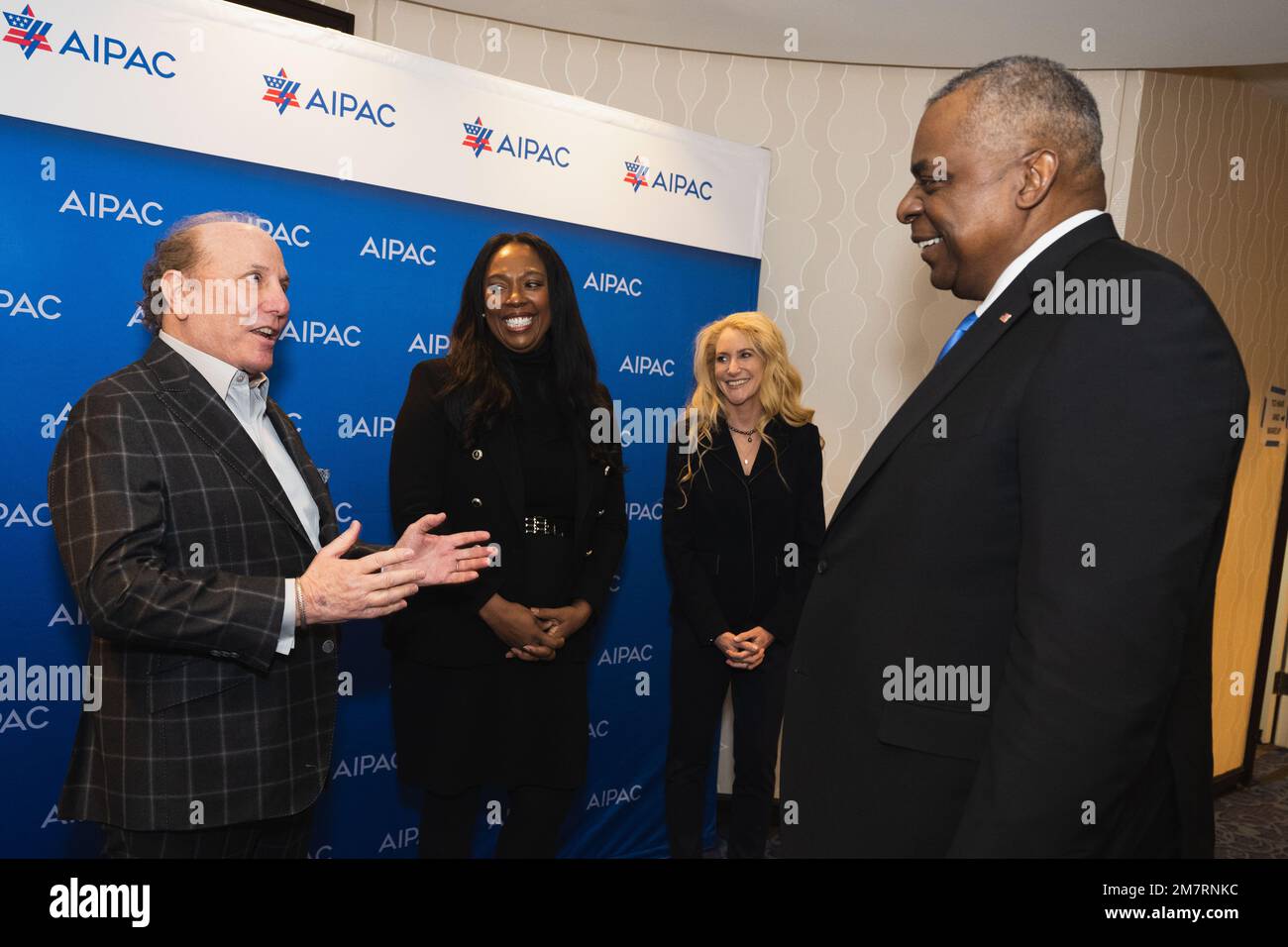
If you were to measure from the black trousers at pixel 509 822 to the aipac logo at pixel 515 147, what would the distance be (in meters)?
1.98

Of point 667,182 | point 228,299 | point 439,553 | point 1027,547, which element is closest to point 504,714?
point 439,553

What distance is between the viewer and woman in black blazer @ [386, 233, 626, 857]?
8.16ft

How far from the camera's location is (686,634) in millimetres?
3082

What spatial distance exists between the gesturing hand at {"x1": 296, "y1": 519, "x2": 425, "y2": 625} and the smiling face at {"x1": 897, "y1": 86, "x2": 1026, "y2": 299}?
108 cm

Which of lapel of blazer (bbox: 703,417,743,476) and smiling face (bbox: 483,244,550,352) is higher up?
smiling face (bbox: 483,244,550,352)

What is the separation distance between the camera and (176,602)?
1.58 metres

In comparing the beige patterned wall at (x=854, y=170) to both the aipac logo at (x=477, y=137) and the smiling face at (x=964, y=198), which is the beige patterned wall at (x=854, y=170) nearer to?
the aipac logo at (x=477, y=137)

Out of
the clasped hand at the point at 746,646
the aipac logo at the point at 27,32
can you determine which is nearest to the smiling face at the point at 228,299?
the aipac logo at the point at 27,32

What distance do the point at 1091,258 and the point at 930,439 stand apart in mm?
298

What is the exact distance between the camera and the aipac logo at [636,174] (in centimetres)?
341

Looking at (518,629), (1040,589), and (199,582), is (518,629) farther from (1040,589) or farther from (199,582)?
(1040,589)

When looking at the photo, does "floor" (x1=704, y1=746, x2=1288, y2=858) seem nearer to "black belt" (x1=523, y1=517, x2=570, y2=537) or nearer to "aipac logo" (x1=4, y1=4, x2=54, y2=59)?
"black belt" (x1=523, y1=517, x2=570, y2=537)

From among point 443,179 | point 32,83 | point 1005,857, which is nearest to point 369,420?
point 443,179

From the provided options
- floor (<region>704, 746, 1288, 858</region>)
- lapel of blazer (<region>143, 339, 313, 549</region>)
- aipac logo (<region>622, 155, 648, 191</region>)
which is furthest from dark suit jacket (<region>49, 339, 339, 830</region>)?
floor (<region>704, 746, 1288, 858</region>)
